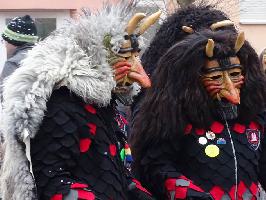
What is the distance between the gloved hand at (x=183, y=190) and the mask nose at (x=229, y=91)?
0.45m

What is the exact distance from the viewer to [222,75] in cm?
311

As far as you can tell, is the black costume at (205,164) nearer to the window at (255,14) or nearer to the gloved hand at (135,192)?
the gloved hand at (135,192)

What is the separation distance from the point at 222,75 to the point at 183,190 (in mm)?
609

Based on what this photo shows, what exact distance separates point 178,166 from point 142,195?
17.3 inches

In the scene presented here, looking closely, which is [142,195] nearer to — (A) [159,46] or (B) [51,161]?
(B) [51,161]

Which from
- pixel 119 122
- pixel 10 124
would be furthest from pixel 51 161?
pixel 119 122

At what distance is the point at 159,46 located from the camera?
3811mm

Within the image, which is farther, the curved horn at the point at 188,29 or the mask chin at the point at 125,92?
the curved horn at the point at 188,29

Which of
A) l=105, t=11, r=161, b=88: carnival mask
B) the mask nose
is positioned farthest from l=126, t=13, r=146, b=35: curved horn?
the mask nose

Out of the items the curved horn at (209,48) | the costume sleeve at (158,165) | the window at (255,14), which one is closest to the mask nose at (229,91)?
the curved horn at (209,48)

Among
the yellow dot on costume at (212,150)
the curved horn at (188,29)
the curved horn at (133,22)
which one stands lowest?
the yellow dot on costume at (212,150)

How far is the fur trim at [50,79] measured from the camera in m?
2.41

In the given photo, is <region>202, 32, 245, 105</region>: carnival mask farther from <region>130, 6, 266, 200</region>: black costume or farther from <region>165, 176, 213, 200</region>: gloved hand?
<region>165, 176, 213, 200</region>: gloved hand

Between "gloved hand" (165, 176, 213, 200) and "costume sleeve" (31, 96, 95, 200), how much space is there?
0.65m
